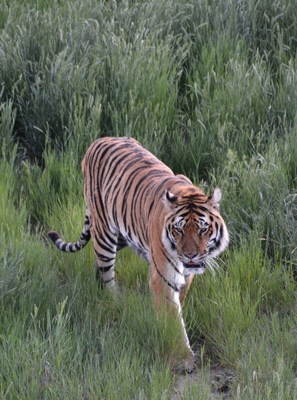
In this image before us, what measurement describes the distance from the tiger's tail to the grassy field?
0.08 metres

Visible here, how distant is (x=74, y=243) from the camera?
5035mm

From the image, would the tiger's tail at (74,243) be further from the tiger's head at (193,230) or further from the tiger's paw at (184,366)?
the tiger's paw at (184,366)

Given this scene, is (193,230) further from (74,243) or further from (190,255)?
(74,243)

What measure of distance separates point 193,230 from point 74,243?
1070mm

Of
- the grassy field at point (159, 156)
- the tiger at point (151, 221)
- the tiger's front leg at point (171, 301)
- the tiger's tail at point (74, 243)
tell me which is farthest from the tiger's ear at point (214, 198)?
the tiger's tail at point (74, 243)

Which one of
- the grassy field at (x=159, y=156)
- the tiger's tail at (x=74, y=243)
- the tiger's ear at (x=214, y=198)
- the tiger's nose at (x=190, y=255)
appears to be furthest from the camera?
the tiger's tail at (x=74, y=243)

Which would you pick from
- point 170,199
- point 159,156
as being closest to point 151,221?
point 170,199

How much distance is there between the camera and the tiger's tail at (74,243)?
501 centimetres

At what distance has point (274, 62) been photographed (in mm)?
7176

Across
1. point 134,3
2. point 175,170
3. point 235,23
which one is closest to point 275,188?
point 175,170

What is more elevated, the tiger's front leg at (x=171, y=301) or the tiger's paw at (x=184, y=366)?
the tiger's front leg at (x=171, y=301)

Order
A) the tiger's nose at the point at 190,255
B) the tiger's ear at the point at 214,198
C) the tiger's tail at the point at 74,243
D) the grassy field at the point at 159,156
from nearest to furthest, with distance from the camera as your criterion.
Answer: the grassy field at the point at 159,156 → the tiger's nose at the point at 190,255 → the tiger's ear at the point at 214,198 → the tiger's tail at the point at 74,243

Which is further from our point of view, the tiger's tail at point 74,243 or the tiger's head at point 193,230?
the tiger's tail at point 74,243

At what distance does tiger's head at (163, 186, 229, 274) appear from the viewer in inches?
163
